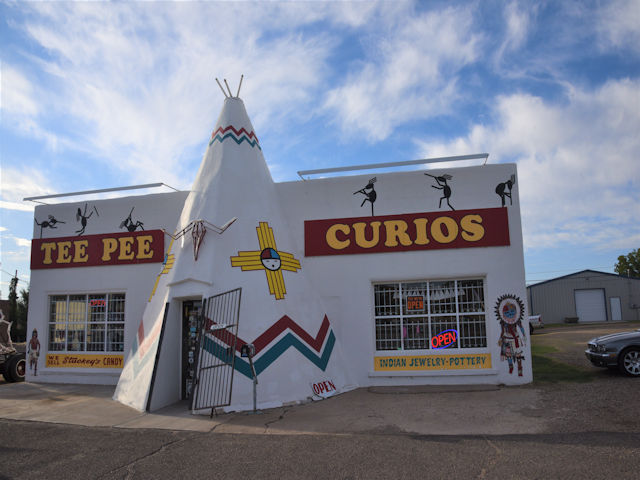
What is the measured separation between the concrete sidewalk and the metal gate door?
0.42 metres

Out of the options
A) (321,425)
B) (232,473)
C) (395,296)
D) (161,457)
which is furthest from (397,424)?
(395,296)

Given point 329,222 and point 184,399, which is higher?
point 329,222

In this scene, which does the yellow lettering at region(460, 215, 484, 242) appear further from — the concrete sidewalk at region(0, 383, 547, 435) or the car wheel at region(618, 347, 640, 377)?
the car wheel at region(618, 347, 640, 377)

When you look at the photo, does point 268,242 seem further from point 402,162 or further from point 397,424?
point 397,424

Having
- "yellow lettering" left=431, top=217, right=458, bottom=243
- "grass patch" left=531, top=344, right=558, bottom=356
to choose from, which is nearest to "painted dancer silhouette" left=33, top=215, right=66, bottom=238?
"yellow lettering" left=431, top=217, right=458, bottom=243

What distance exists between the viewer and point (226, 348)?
9.32m

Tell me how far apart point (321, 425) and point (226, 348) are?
2.63 meters

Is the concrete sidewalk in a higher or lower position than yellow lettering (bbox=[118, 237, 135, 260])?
lower

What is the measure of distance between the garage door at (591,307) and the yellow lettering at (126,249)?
34580 millimetres

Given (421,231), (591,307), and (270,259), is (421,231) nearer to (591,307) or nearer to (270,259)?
(270,259)

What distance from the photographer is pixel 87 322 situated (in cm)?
1396

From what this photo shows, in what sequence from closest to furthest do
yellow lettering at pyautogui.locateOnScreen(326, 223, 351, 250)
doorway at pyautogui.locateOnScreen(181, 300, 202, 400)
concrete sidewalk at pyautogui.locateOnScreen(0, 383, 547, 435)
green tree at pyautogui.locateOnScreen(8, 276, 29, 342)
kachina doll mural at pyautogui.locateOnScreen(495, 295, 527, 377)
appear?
concrete sidewalk at pyautogui.locateOnScreen(0, 383, 547, 435)
doorway at pyautogui.locateOnScreen(181, 300, 202, 400)
kachina doll mural at pyautogui.locateOnScreen(495, 295, 527, 377)
yellow lettering at pyautogui.locateOnScreen(326, 223, 351, 250)
green tree at pyautogui.locateOnScreen(8, 276, 29, 342)

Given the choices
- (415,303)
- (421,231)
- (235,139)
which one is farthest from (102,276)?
(421,231)

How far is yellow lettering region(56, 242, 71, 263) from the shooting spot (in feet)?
47.1
